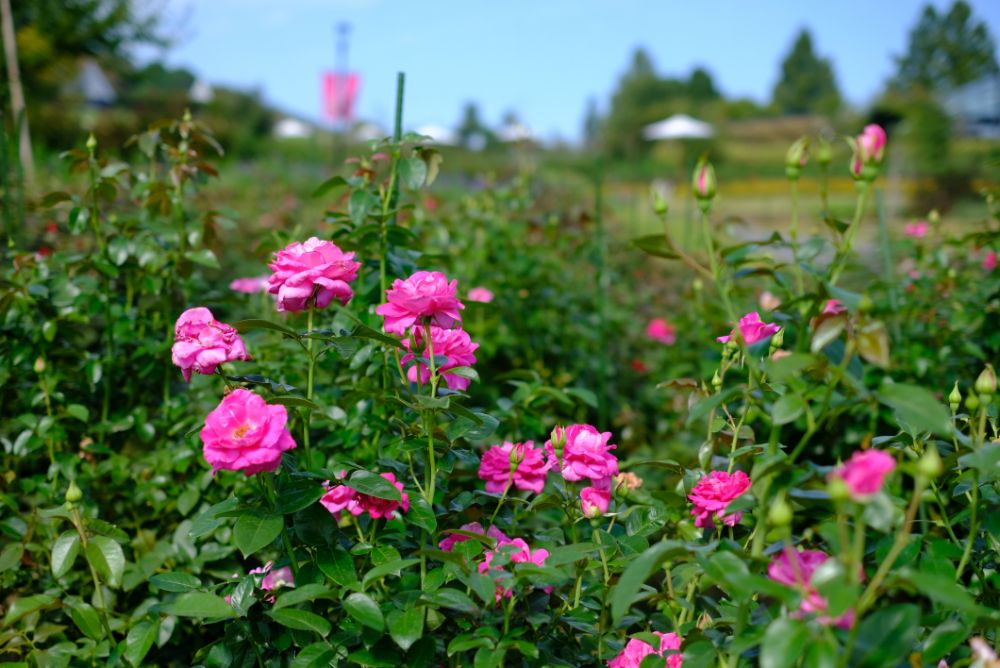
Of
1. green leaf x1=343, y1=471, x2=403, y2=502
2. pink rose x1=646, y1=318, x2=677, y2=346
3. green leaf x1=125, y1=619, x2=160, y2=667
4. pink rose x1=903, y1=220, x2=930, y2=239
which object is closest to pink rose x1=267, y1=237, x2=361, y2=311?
green leaf x1=343, y1=471, x2=403, y2=502

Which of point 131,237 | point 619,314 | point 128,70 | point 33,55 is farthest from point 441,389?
point 128,70

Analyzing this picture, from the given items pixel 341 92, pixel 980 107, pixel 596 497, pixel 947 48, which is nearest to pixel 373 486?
pixel 596 497

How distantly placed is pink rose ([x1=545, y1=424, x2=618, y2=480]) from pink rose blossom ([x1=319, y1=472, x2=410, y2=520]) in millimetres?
205

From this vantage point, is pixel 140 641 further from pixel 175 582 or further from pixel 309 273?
pixel 309 273

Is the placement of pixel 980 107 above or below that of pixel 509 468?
above

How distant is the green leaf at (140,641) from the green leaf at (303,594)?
254mm

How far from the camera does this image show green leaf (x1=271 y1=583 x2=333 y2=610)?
2.92ft

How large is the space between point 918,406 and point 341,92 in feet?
37.4

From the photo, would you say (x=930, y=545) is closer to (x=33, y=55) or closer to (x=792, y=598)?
(x=792, y=598)

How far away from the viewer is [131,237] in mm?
1646

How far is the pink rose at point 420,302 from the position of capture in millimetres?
959

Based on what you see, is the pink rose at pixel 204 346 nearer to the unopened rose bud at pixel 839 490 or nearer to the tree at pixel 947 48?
the unopened rose bud at pixel 839 490

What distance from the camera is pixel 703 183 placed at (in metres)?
0.81

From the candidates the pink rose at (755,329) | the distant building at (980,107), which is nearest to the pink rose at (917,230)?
the pink rose at (755,329)
